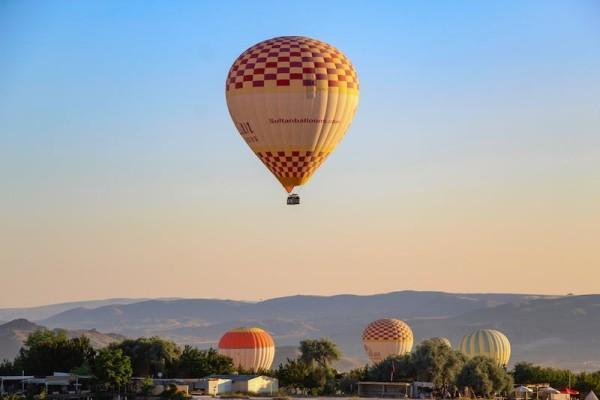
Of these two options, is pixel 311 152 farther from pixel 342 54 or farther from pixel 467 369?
pixel 467 369

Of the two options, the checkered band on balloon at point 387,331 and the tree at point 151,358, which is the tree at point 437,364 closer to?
the tree at point 151,358

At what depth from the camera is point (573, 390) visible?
123562mm

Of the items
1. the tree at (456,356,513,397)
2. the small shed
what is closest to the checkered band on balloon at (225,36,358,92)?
the small shed

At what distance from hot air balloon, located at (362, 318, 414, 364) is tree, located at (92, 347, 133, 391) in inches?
1431

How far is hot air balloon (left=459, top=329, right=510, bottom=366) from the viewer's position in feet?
465

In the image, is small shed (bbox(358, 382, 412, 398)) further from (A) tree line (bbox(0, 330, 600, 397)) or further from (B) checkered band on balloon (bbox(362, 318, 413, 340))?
(B) checkered band on balloon (bbox(362, 318, 413, 340))

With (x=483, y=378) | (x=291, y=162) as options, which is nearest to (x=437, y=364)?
(x=483, y=378)

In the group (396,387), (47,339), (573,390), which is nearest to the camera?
(396,387)

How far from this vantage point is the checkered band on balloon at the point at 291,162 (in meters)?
83.7

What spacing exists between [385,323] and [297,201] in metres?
62.7

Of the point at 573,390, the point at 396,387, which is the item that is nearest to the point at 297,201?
the point at 396,387

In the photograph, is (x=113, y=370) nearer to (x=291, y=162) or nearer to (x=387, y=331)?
(x=291, y=162)

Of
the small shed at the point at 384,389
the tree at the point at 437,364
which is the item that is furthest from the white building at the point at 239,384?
the tree at the point at 437,364

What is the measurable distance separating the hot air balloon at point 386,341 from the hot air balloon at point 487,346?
6.05m
